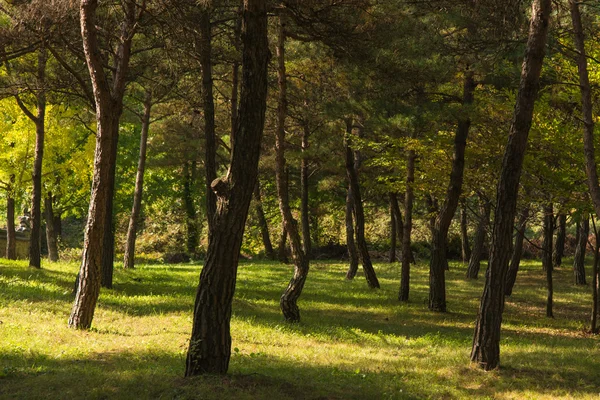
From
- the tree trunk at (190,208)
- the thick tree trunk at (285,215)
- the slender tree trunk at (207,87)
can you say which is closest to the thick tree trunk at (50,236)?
the tree trunk at (190,208)

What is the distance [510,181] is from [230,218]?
4.65 m

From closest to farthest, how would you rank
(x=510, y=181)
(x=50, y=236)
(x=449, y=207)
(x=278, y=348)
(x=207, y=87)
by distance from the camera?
(x=510, y=181)
(x=278, y=348)
(x=207, y=87)
(x=449, y=207)
(x=50, y=236)

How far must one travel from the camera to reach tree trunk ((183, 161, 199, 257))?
40438 mm

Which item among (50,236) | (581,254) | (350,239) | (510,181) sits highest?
(510,181)

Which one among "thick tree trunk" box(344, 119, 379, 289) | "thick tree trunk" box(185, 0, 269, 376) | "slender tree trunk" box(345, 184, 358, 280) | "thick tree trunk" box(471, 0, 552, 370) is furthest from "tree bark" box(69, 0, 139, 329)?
"slender tree trunk" box(345, 184, 358, 280)

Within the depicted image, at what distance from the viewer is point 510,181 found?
379 inches

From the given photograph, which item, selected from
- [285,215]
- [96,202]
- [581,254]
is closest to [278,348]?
[285,215]

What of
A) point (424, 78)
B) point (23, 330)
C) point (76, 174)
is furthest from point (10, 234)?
point (424, 78)

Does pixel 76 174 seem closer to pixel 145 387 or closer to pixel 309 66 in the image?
pixel 309 66

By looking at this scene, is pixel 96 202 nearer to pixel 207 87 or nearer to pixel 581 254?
pixel 207 87

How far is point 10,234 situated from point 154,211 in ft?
56.7

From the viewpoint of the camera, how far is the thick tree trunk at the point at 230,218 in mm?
7512

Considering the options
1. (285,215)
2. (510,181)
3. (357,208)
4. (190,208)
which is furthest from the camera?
(190,208)

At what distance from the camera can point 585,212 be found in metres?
15.7
